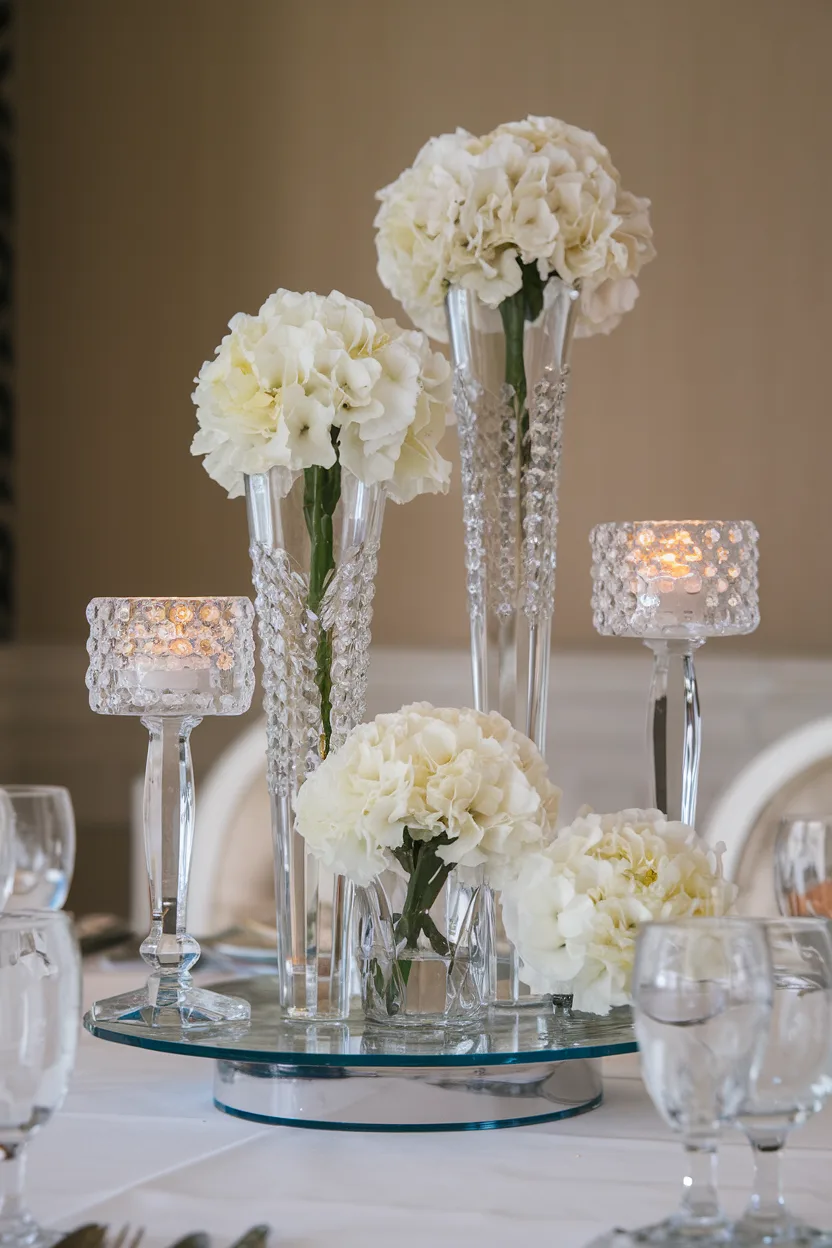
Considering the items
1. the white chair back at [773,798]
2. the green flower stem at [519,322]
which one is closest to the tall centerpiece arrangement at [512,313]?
the green flower stem at [519,322]

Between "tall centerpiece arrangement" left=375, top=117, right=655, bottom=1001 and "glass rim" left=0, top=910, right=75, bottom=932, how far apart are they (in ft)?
1.95

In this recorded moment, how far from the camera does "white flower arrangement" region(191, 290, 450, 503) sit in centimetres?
113

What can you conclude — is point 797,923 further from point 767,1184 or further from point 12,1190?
point 12,1190

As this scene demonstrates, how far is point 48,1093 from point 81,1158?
254 mm

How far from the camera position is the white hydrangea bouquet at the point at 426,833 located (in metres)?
1.03

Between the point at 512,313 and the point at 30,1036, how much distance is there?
0.78m

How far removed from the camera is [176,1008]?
118 cm

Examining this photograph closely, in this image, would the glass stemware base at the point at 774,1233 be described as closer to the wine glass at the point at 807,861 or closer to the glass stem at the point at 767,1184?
the glass stem at the point at 767,1184

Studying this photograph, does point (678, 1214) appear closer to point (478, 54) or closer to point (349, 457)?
Answer: point (349, 457)

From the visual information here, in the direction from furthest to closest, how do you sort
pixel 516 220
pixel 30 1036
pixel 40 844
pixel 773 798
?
pixel 773 798 → pixel 40 844 → pixel 516 220 → pixel 30 1036

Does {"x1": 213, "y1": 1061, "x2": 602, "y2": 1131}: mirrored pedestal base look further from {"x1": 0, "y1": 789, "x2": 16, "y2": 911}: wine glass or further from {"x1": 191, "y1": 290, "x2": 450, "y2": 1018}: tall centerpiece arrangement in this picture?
{"x1": 0, "y1": 789, "x2": 16, "y2": 911}: wine glass

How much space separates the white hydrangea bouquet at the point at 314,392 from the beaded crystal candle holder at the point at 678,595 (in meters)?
0.20

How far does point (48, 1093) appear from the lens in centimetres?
77

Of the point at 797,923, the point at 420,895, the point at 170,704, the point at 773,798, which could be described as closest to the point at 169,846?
the point at 170,704
